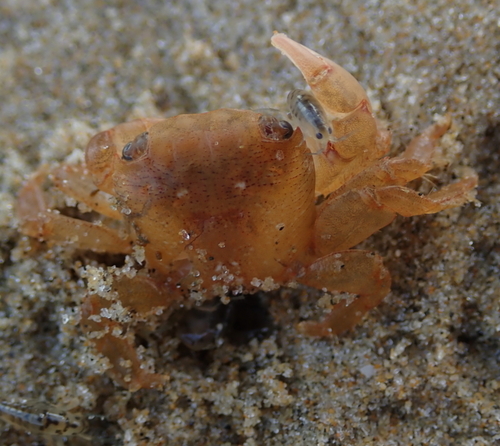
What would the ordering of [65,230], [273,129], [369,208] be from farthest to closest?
[65,230], [369,208], [273,129]

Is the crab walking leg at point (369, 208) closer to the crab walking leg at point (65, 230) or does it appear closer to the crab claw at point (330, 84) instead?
the crab claw at point (330, 84)

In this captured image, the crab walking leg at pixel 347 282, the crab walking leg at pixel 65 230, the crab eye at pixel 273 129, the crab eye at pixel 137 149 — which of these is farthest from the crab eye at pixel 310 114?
the crab walking leg at pixel 65 230

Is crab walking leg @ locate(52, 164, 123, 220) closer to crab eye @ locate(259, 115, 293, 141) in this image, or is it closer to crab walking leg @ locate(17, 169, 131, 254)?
crab walking leg @ locate(17, 169, 131, 254)

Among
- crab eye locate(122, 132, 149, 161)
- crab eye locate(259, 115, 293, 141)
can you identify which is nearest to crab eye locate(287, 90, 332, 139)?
crab eye locate(259, 115, 293, 141)

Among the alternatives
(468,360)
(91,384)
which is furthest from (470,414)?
(91,384)

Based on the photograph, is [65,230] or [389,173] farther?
[65,230]

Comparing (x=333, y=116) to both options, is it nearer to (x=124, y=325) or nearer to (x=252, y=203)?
(x=252, y=203)

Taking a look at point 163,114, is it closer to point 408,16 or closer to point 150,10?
point 150,10

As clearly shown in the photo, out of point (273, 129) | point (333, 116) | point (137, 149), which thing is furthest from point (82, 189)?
point (333, 116)
